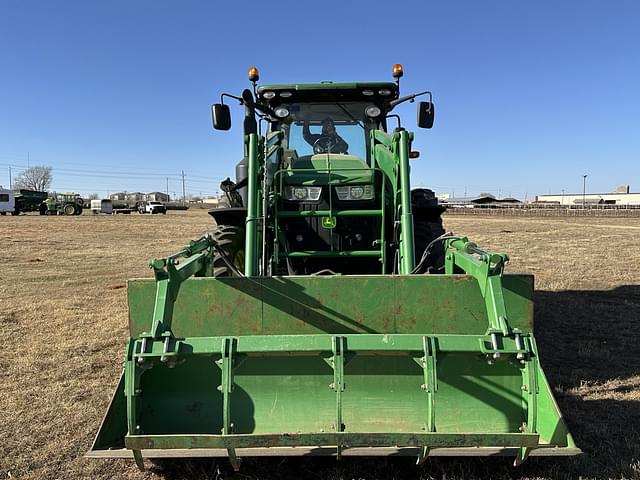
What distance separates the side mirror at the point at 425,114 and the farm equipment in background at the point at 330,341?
675 millimetres

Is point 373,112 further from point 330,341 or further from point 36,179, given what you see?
point 36,179

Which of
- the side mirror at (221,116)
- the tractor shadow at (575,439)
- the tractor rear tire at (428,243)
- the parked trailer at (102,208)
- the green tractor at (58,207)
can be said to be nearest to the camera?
the tractor shadow at (575,439)

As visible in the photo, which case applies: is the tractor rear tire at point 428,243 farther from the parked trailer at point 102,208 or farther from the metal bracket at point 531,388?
the parked trailer at point 102,208

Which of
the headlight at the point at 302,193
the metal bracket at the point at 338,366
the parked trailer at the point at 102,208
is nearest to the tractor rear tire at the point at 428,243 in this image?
the headlight at the point at 302,193

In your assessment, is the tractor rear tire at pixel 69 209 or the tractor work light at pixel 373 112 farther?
the tractor rear tire at pixel 69 209

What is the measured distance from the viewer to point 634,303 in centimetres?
718

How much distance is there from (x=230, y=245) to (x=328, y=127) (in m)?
1.80

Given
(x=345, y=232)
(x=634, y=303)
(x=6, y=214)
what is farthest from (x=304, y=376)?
(x=6, y=214)

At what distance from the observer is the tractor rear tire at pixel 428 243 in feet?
15.5

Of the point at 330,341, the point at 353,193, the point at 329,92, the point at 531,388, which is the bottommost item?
the point at 531,388

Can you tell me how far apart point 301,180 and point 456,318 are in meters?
2.12

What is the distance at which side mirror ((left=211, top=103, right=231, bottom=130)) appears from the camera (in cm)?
522

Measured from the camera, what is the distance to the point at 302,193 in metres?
4.86

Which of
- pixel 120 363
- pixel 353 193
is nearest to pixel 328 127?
pixel 353 193
